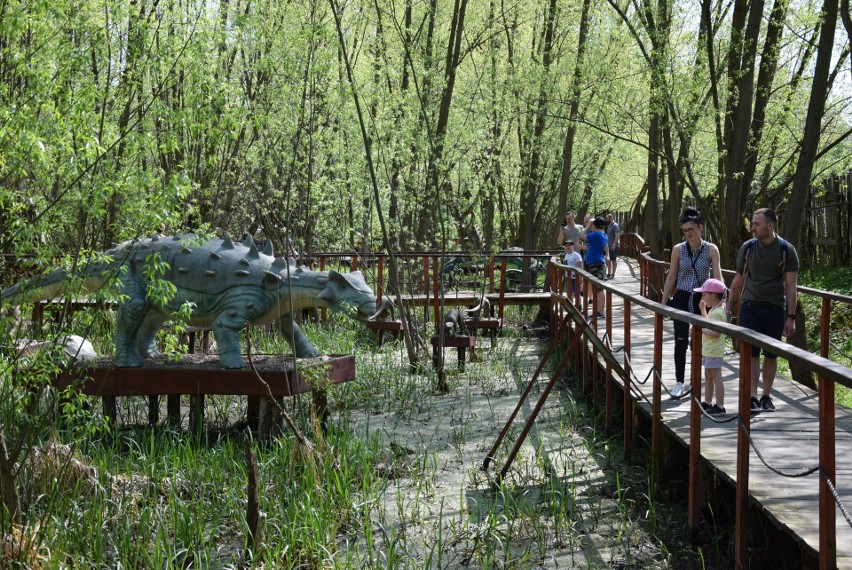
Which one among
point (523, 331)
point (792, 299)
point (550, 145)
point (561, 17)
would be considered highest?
point (561, 17)

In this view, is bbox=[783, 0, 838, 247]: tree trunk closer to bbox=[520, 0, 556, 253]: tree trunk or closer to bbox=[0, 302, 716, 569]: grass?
bbox=[0, 302, 716, 569]: grass

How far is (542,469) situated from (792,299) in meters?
1.99

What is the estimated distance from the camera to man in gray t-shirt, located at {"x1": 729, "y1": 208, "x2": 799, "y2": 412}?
6.52 meters

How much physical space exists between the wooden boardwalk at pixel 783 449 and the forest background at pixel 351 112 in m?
2.78

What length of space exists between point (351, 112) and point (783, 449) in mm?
10712

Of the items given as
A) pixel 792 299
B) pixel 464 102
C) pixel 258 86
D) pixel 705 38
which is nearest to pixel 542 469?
pixel 792 299

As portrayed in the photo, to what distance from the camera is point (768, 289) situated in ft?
21.5

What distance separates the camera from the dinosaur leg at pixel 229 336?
7.51m

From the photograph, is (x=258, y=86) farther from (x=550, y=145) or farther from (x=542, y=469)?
(x=550, y=145)

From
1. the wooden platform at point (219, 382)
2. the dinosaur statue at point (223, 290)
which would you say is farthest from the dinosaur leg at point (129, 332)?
the wooden platform at point (219, 382)

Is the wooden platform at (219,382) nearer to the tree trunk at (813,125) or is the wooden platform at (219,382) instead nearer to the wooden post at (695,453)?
the wooden post at (695,453)

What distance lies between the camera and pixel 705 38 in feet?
45.3

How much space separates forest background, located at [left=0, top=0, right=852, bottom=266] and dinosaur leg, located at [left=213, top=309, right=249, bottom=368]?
0.78 metres

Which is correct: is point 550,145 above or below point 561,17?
below
